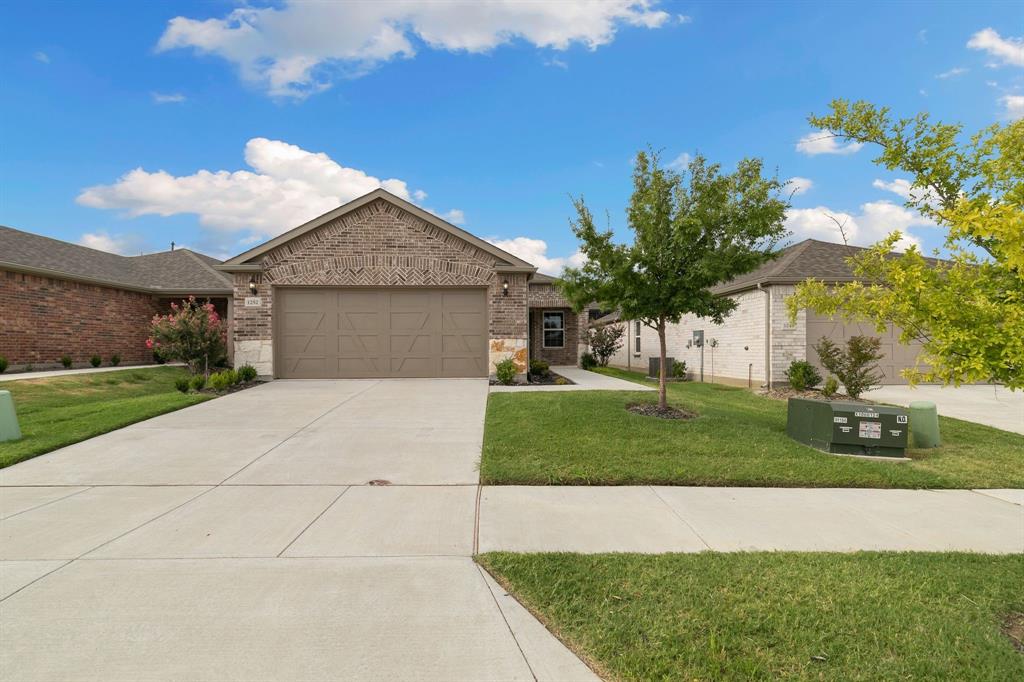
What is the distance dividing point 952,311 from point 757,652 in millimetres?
2379

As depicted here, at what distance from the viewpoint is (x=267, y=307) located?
46.6 ft

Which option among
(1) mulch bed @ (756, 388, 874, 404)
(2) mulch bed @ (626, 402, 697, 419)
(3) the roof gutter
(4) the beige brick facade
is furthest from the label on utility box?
(3) the roof gutter

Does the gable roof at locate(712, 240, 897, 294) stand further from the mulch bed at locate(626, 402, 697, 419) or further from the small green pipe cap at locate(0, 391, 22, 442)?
the small green pipe cap at locate(0, 391, 22, 442)

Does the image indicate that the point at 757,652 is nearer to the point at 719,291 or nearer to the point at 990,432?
the point at 990,432

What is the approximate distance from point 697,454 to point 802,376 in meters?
8.61

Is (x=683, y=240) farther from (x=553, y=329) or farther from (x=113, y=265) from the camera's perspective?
(x=113, y=265)

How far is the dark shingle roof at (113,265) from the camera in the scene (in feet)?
54.2

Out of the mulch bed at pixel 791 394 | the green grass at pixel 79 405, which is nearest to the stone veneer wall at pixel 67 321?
the green grass at pixel 79 405

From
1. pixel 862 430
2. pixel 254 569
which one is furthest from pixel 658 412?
pixel 254 569

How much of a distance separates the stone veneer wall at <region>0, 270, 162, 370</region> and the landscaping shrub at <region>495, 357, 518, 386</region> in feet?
48.8

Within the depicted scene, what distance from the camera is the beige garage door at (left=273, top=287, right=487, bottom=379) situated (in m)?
14.4

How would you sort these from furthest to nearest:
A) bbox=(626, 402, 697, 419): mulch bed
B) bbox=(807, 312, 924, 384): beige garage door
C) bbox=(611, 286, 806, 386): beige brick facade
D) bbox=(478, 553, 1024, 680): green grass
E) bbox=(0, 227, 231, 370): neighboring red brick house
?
1. bbox=(0, 227, 231, 370): neighboring red brick house
2. bbox=(807, 312, 924, 384): beige garage door
3. bbox=(611, 286, 806, 386): beige brick facade
4. bbox=(626, 402, 697, 419): mulch bed
5. bbox=(478, 553, 1024, 680): green grass

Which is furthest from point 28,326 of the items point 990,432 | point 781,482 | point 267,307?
point 990,432

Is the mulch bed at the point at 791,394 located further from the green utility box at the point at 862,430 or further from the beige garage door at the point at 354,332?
A: the beige garage door at the point at 354,332
